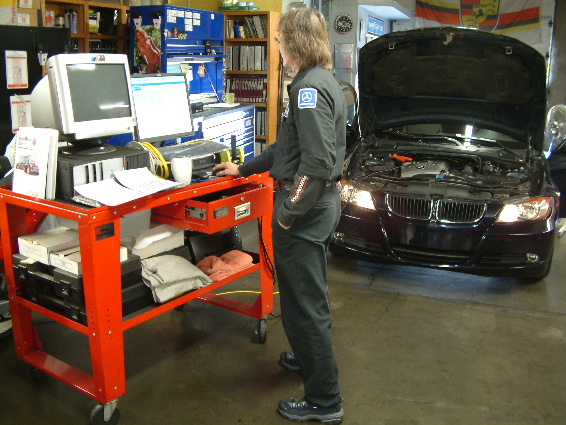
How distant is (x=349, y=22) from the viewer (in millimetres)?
8594

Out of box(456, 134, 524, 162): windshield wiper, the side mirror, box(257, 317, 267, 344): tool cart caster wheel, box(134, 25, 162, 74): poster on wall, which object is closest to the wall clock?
box(134, 25, 162, 74): poster on wall

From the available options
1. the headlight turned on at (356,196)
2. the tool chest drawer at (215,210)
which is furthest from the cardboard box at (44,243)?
the headlight turned on at (356,196)

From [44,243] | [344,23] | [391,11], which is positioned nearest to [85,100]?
[44,243]

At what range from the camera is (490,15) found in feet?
33.0

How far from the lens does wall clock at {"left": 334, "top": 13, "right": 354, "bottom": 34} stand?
8594 millimetres

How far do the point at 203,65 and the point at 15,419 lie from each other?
175 inches

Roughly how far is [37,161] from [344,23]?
6.98 metres

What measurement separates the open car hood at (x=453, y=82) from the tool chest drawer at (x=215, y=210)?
185cm

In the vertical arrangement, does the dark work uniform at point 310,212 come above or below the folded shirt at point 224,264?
above

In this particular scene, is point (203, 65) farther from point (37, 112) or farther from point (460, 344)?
point (460, 344)

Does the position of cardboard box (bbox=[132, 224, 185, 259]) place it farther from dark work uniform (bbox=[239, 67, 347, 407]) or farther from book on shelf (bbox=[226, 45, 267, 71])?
book on shelf (bbox=[226, 45, 267, 71])

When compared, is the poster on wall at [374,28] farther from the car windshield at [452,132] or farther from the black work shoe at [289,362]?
the black work shoe at [289,362]

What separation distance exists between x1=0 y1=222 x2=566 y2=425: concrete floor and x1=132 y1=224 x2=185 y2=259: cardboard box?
0.60m

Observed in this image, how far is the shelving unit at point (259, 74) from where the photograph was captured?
688 cm
